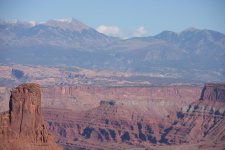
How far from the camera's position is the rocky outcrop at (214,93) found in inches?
6146

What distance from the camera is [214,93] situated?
158750 mm

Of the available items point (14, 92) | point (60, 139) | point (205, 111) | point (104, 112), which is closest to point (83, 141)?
point (60, 139)

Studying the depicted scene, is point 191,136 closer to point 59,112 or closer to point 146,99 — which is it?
point 59,112

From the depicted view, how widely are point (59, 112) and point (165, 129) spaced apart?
73.3 ft

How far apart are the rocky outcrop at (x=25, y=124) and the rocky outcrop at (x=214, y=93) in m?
85.4

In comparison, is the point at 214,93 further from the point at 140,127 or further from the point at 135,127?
the point at 135,127

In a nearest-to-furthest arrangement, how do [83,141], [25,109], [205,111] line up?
[25,109]
[83,141]
[205,111]

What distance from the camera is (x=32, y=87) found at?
73.6 m

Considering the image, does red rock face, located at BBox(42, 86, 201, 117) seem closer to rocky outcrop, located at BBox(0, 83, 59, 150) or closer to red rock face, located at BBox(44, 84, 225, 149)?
red rock face, located at BBox(44, 84, 225, 149)

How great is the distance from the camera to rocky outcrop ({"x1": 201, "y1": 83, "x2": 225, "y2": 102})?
156113 mm

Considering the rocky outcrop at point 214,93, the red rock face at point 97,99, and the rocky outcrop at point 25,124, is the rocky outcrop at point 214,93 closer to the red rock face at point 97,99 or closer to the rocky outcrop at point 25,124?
the red rock face at point 97,99

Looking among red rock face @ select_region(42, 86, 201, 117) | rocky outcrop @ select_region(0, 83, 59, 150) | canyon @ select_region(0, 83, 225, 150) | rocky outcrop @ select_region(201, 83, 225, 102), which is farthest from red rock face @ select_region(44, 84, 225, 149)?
rocky outcrop @ select_region(0, 83, 59, 150)

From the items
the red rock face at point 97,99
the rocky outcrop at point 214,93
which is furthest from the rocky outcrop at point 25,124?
the red rock face at point 97,99

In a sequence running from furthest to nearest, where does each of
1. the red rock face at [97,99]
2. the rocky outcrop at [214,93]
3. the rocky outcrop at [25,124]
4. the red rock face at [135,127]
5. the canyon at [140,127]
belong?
the red rock face at [97,99] < the rocky outcrop at [214,93] < the red rock face at [135,127] < the canyon at [140,127] < the rocky outcrop at [25,124]
